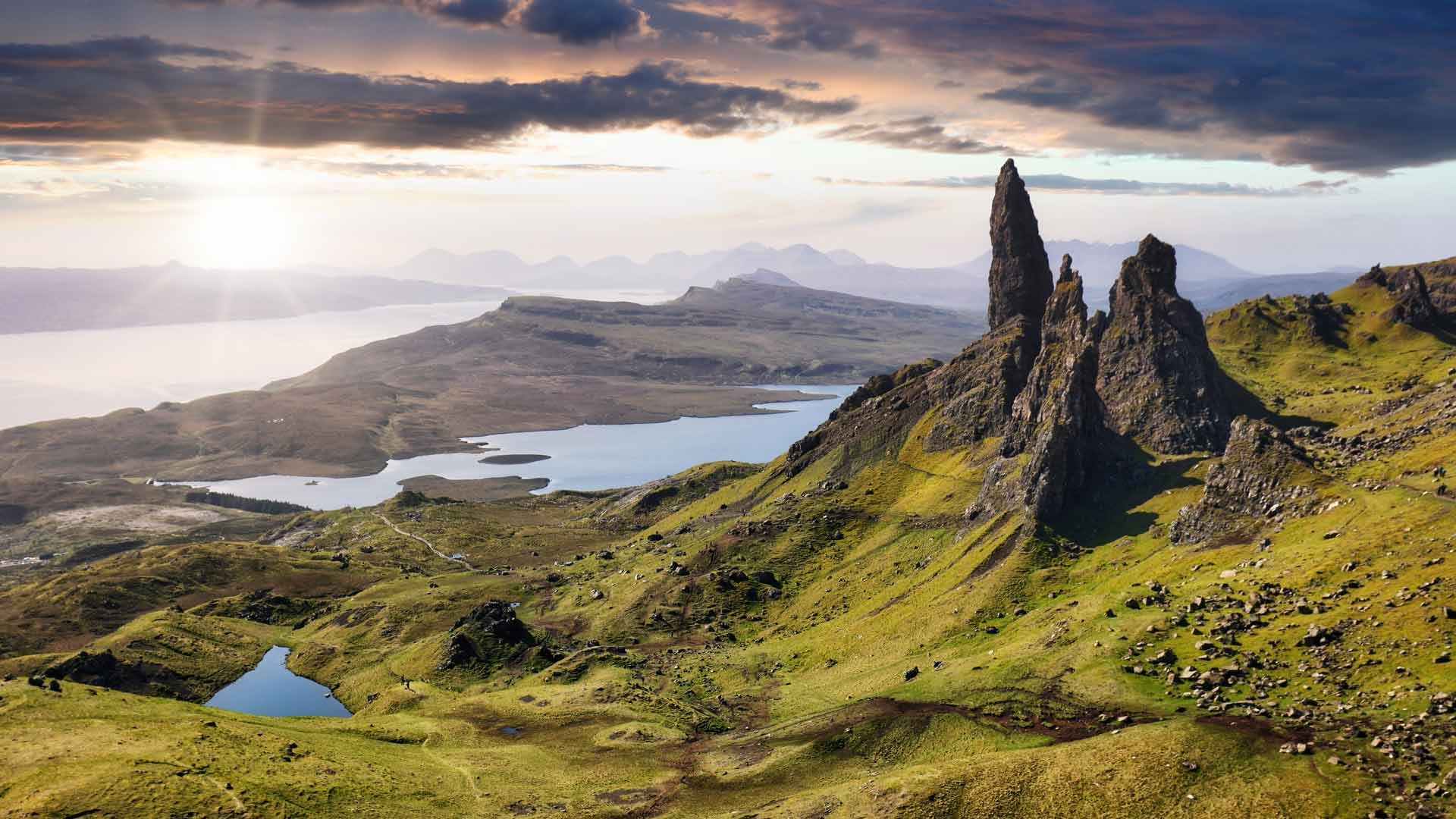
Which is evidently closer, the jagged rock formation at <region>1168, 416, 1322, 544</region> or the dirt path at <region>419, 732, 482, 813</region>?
the dirt path at <region>419, 732, 482, 813</region>

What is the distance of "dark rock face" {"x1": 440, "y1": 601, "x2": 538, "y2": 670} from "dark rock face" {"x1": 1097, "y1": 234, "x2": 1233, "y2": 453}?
120546 millimetres

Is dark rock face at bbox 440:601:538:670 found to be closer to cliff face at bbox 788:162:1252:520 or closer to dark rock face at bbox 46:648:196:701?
dark rock face at bbox 46:648:196:701

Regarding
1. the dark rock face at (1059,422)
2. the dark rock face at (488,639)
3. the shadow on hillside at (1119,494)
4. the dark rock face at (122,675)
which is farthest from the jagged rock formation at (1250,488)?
the dark rock face at (122,675)

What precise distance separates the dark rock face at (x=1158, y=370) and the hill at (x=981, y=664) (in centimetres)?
68

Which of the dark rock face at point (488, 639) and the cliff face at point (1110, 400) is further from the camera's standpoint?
the dark rock face at point (488, 639)

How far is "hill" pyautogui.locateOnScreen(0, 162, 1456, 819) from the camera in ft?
245

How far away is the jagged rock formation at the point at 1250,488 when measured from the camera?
11075 cm

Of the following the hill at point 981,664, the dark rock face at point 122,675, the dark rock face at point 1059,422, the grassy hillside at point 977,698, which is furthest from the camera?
the dark rock face at point 122,675

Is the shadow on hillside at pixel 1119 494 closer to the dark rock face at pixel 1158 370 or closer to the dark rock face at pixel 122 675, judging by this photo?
the dark rock face at pixel 1158 370

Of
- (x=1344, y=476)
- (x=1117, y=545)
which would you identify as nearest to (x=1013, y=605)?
(x=1117, y=545)

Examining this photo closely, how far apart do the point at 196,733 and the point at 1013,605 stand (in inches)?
3968

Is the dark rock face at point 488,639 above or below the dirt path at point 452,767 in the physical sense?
below

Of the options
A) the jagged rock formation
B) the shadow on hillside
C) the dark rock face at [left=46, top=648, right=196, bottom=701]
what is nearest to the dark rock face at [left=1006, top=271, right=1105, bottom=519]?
the shadow on hillside

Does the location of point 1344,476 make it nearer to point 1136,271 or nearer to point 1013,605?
point 1013,605
